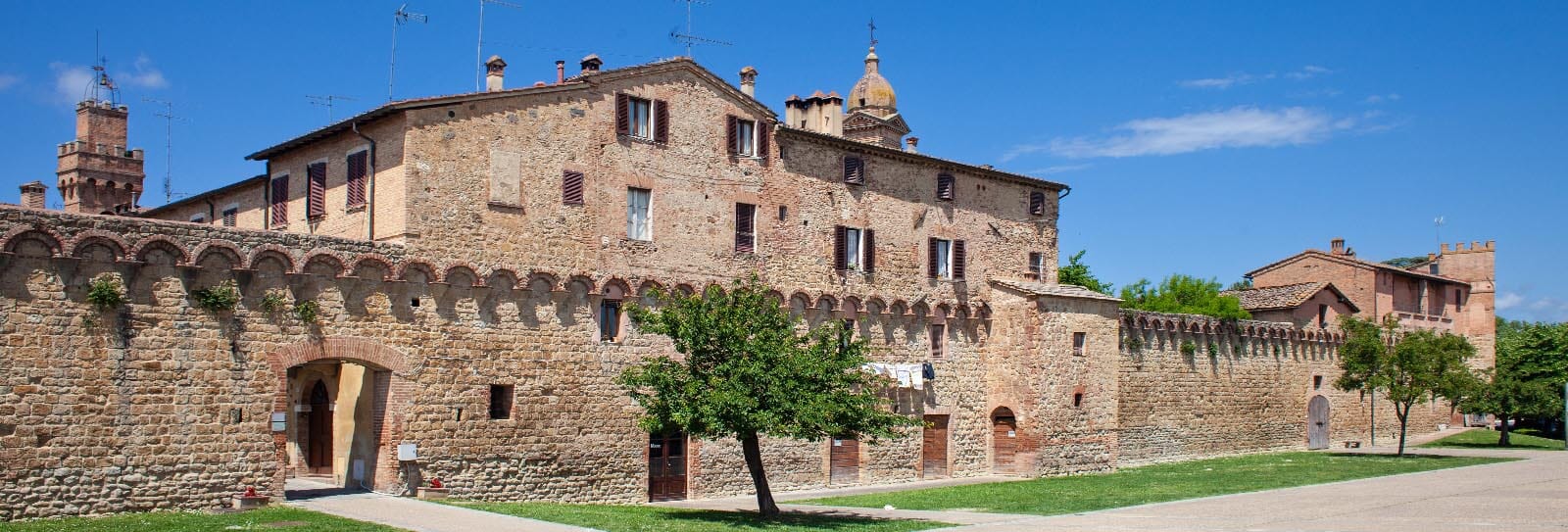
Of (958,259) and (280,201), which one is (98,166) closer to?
(280,201)

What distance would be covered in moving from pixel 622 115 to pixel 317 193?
23.5 ft

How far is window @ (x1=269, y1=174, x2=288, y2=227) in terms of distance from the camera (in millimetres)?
30109

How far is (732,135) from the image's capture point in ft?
105

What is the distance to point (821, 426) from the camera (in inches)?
938

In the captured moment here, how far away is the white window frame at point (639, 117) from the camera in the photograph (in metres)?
29.9

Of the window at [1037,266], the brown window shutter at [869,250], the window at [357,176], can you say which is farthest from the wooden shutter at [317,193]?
the window at [1037,266]

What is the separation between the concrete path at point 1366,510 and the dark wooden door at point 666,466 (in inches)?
388

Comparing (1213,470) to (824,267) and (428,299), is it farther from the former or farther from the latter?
(428,299)

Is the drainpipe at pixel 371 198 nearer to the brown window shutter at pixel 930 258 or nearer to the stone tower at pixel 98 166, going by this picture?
the brown window shutter at pixel 930 258

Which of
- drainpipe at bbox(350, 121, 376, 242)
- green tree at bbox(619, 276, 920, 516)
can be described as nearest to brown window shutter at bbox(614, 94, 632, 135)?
drainpipe at bbox(350, 121, 376, 242)

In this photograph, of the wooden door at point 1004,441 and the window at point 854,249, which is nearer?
the window at point 854,249


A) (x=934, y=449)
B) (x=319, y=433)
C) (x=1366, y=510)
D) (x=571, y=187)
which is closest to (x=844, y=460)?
(x=934, y=449)

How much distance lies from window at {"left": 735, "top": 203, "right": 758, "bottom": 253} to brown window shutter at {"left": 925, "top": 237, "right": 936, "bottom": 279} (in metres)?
6.42

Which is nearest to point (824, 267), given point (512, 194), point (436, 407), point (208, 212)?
point (512, 194)
